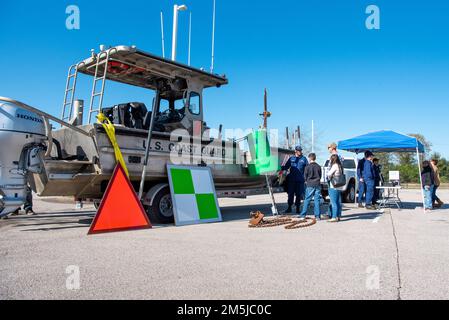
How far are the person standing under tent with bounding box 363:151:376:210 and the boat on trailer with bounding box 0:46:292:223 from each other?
402 cm

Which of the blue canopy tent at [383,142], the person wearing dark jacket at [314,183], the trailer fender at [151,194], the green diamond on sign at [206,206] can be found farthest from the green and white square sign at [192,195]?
the blue canopy tent at [383,142]

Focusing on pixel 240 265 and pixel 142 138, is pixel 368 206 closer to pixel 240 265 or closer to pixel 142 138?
pixel 142 138

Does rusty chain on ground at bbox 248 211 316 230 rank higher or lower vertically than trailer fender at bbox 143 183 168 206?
lower

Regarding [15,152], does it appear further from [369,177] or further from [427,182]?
[427,182]

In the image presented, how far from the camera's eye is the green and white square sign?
8.09 m

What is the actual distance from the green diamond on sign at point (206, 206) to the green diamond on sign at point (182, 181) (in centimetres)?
30

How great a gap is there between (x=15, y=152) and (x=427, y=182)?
11.6 m

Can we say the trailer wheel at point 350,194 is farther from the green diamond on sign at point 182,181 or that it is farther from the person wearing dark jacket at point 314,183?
the green diamond on sign at point 182,181

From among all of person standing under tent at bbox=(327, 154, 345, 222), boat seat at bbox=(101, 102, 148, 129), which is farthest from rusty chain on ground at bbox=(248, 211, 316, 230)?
boat seat at bbox=(101, 102, 148, 129)

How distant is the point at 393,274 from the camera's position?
4.04 m

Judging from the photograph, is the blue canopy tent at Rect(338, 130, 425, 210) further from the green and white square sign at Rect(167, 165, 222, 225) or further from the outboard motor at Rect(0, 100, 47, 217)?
the outboard motor at Rect(0, 100, 47, 217)

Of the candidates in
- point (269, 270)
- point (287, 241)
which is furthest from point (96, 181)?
point (269, 270)
